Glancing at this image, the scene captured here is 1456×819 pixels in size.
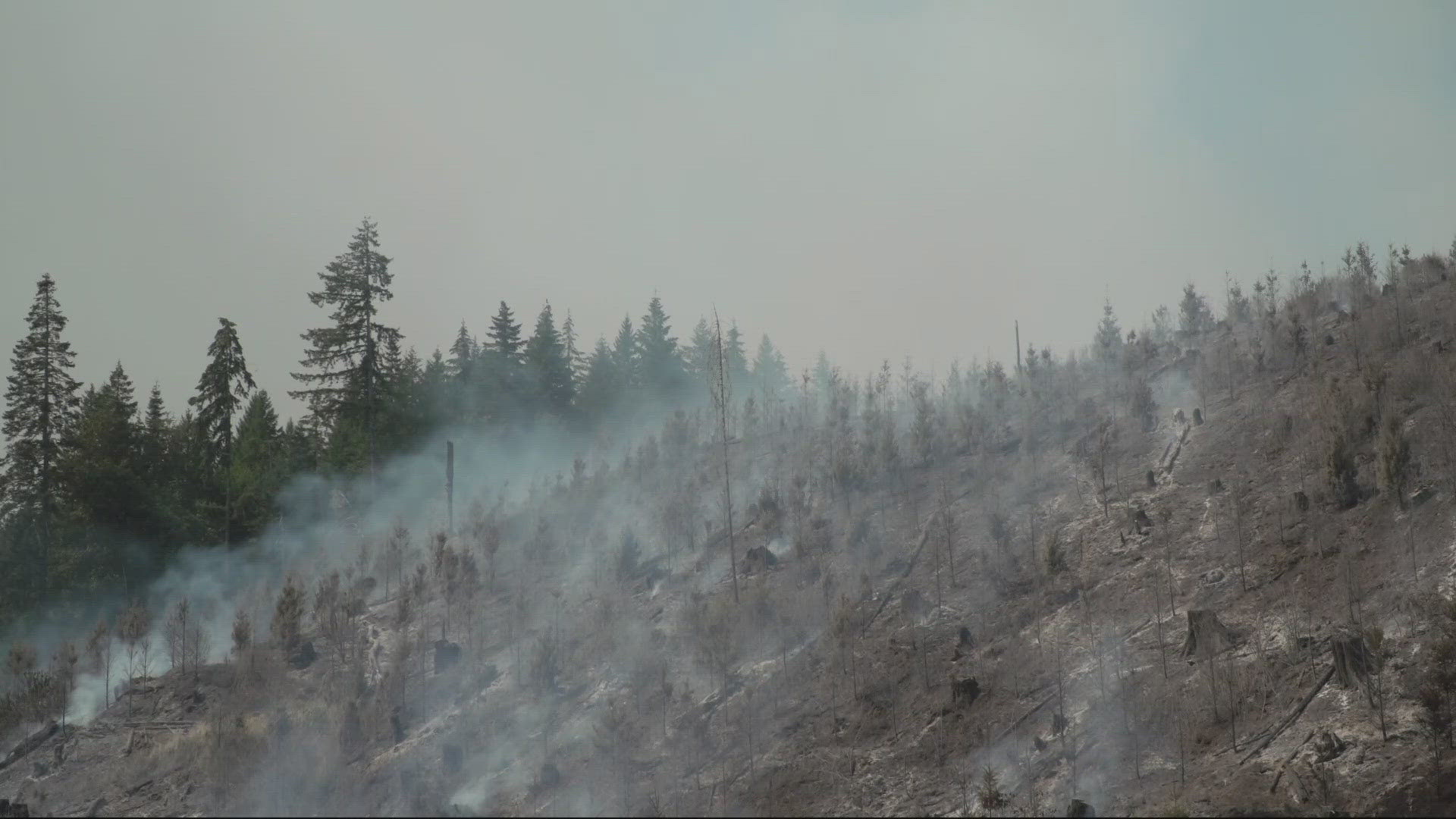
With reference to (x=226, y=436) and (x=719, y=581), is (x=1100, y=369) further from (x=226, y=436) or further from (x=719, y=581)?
(x=226, y=436)

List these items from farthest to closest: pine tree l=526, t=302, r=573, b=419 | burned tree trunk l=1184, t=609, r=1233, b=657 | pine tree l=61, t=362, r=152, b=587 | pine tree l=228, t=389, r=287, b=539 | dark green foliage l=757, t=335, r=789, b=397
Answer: dark green foliage l=757, t=335, r=789, b=397, pine tree l=526, t=302, r=573, b=419, pine tree l=228, t=389, r=287, b=539, pine tree l=61, t=362, r=152, b=587, burned tree trunk l=1184, t=609, r=1233, b=657

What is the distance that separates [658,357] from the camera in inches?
2469

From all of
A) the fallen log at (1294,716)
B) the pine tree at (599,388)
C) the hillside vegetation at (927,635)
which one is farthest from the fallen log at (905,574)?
the pine tree at (599,388)

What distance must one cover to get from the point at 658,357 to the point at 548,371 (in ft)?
Answer: 28.5

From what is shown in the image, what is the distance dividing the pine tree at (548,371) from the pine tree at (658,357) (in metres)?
5.86

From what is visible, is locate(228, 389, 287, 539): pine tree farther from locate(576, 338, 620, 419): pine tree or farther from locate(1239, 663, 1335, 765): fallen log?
locate(1239, 663, 1335, 765): fallen log

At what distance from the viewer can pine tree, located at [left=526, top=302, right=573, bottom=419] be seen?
5562 centimetres

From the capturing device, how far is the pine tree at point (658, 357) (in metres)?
61.7

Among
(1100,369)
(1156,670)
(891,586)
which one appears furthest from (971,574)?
(1100,369)

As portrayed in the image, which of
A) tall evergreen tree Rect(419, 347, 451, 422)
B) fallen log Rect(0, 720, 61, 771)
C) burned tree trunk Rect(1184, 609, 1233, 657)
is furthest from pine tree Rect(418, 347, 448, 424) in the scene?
burned tree trunk Rect(1184, 609, 1233, 657)

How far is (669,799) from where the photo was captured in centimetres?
1844

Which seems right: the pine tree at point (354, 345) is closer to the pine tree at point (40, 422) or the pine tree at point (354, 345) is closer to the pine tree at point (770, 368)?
the pine tree at point (40, 422)

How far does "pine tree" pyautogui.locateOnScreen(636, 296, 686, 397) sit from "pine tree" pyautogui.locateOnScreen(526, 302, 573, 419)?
231 inches

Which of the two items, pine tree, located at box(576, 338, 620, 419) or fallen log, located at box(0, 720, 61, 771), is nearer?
fallen log, located at box(0, 720, 61, 771)
